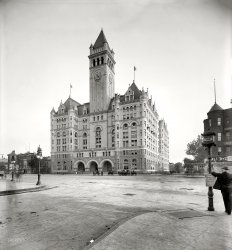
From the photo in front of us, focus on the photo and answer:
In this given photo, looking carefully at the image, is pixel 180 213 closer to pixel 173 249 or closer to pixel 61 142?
pixel 173 249

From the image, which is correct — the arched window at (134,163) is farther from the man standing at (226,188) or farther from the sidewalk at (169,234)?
the sidewalk at (169,234)

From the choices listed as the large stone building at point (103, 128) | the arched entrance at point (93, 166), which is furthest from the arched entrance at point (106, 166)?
the arched entrance at point (93, 166)

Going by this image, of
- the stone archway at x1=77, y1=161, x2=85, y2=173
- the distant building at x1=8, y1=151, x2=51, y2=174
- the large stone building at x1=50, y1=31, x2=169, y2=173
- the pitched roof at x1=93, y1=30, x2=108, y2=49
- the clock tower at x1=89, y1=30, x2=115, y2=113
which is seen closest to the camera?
the large stone building at x1=50, y1=31, x2=169, y2=173

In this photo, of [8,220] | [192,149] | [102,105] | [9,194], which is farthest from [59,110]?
[8,220]

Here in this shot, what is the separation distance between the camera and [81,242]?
505 centimetres

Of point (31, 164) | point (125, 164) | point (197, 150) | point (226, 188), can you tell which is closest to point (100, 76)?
point (125, 164)

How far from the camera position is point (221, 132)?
4969 centimetres

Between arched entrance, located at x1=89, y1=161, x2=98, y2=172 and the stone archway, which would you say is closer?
arched entrance, located at x1=89, y1=161, x2=98, y2=172

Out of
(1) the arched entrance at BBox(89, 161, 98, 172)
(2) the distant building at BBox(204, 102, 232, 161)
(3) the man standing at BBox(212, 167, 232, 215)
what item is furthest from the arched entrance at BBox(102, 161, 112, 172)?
(3) the man standing at BBox(212, 167, 232, 215)

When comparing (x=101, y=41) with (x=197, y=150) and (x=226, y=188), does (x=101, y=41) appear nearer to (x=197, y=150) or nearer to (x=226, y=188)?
(x=197, y=150)

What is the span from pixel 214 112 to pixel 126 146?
108 feet

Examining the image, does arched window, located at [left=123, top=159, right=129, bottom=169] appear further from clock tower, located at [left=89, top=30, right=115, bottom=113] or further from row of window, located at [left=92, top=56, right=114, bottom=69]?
row of window, located at [left=92, top=56, right=114, bottom=69]

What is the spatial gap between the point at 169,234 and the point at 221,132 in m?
49.7

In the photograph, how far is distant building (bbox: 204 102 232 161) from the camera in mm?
48062
